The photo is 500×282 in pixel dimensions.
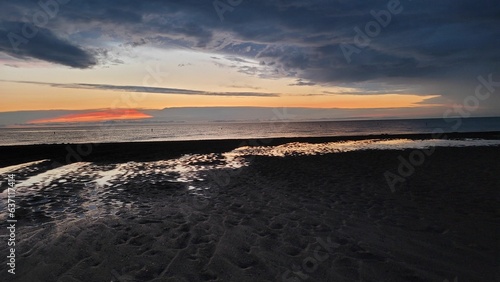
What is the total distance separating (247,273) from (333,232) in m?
3.02

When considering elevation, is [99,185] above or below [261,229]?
below

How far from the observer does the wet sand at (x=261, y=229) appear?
553cm

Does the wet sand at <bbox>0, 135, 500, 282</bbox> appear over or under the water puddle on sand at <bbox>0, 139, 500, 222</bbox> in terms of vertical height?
over

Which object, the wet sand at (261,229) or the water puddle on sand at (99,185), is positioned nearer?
the wet sand at (261,229)

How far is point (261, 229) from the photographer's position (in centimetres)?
773

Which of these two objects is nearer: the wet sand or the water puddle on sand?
the wet sand

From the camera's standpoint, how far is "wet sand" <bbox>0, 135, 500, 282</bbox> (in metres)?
5.53

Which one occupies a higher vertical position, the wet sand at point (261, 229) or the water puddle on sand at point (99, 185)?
the wet sand at point (261, 229)

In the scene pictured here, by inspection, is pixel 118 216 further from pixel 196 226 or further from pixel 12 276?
pixel 12 276

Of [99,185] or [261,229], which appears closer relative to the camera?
[261,229]

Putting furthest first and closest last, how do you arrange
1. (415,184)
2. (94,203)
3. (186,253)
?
(415,184)
(94,203)
(186,253)

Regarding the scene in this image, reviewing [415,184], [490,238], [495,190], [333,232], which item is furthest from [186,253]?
[495,190]

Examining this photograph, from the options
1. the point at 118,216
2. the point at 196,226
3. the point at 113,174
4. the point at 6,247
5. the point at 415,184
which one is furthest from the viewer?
the point at 113,174

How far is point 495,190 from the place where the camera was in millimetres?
11281
